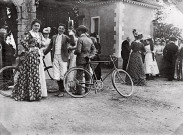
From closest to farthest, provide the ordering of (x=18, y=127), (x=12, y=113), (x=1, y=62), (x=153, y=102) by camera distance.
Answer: (x=18, y=127)
(x=12, y=113)
(x=153, y=102)
(x=1, y=62)

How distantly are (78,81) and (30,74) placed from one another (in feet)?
3.82

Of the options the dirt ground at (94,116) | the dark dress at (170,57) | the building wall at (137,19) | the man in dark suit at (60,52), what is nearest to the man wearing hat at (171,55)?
the dark dress at (170,57)

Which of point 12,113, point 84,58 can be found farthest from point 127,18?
point 12,113

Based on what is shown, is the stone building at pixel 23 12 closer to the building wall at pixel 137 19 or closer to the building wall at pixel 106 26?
the building wall at pixel 106 26

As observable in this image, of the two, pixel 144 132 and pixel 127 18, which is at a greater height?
pixel 127 18

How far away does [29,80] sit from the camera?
5902 millimetres

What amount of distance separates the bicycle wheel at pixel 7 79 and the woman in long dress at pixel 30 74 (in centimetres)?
39

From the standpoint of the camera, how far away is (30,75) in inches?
233

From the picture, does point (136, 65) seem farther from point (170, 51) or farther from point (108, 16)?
point (108, 16)

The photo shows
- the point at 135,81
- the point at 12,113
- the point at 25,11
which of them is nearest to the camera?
the point at 12,113

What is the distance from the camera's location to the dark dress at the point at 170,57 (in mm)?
10594

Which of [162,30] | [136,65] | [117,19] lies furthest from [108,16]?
[136,65]

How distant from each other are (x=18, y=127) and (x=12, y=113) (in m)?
0.74

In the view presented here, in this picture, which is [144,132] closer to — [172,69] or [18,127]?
[18,127]
